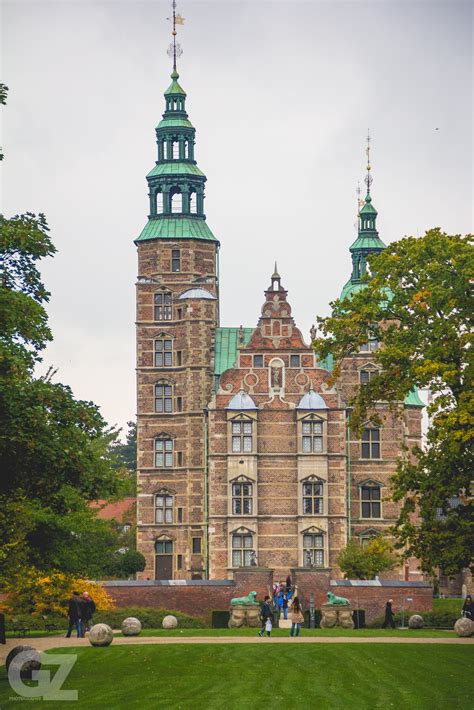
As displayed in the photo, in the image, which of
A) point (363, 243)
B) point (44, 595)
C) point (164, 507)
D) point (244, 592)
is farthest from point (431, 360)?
point (363, 243)

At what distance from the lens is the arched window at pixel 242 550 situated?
81688mm

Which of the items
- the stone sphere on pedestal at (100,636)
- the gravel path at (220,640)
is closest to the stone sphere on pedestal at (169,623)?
the gravel path at (220,640)

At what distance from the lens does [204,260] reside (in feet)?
292

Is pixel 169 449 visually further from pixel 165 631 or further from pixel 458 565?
pixel 458 565

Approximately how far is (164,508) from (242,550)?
5630 millimetres

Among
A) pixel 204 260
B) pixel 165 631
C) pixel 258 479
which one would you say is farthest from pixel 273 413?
pixel 165 631

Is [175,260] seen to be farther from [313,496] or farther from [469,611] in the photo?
[469,611]

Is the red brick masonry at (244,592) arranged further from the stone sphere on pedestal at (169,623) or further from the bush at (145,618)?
the stone sphere on pedestal at (169,623)

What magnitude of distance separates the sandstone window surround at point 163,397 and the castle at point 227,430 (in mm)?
52

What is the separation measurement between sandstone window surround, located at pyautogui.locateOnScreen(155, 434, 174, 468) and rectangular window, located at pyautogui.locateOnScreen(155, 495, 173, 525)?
65.8 inches

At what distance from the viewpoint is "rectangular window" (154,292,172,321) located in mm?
87250

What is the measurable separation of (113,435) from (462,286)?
4762 cm

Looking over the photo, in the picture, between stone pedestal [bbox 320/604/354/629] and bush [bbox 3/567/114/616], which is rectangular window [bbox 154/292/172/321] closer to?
bush [bbox 3/567/114/616]

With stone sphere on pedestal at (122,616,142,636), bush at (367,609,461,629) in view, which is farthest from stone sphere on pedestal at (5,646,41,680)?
bush at (367,609,461,629)
